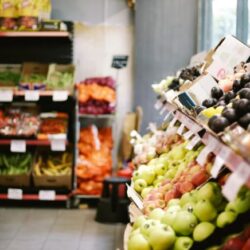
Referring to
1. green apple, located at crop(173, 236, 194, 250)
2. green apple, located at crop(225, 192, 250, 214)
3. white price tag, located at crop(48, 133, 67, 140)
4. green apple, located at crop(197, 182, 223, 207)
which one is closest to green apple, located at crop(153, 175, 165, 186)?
green apple, located at crop(197, 182, 223, 207)

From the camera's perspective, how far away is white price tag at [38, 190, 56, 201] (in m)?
5.88

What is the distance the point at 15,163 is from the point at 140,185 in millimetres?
3008

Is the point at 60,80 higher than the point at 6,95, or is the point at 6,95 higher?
the point at 60,80

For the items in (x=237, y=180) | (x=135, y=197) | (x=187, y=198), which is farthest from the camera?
(x=135, y=197)

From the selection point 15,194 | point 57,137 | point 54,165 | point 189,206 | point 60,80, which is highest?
point 189,206

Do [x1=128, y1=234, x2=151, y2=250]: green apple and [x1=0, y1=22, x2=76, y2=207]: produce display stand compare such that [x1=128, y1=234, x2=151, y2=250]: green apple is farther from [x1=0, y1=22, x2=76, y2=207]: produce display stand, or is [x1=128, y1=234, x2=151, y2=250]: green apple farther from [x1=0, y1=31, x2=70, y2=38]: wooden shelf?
[x1=0, y1=31, x2=70, y2=38]: wooden shelf

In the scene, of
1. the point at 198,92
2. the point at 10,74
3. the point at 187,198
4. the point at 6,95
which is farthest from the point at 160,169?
the point at 10,74

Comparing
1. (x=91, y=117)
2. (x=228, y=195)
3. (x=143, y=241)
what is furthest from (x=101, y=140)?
(x=228, y=195)

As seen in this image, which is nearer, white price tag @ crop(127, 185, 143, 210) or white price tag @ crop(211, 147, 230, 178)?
white price tag @ crop(211, 147, 230, 178)

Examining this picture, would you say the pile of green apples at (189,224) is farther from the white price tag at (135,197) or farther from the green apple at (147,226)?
the white price tag at (135,197)

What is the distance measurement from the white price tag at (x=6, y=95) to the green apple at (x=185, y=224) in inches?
157

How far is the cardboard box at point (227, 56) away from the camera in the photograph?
3213 millimetres

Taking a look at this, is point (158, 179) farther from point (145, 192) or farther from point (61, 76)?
point (61, 76)

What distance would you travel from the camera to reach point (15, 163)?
6066mm
